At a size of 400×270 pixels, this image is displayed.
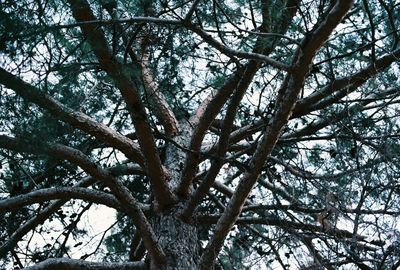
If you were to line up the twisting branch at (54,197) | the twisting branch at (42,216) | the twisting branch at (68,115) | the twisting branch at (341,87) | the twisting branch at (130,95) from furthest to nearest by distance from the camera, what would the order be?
the twisting branch at (42,216), the twisting branch at (54,197), the twisting branch at (341,87), the twisting branch at (130,95), the twisting branch at (68,115)

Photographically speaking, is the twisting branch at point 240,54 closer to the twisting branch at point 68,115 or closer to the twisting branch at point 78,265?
the twisting branch at point 68,115

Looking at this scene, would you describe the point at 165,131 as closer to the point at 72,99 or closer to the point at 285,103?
the point at 72,99

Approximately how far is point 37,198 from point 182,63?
1.33 m

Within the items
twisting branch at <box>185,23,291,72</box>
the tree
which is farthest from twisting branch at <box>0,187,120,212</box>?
twisting branch at <box>185,23,291,72</box>

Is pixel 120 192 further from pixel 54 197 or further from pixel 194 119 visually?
pixel 194 119

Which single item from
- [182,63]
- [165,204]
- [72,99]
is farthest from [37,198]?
[182,63]

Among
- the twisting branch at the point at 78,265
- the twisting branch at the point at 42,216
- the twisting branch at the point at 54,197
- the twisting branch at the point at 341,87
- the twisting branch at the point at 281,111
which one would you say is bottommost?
the twisting branch at the point at 281,111

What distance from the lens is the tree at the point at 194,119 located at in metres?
2.84

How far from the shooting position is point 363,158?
4160mm

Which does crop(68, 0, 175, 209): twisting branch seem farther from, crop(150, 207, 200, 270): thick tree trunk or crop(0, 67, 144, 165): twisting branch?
crop(0, 67, 144, 165): twisting branch

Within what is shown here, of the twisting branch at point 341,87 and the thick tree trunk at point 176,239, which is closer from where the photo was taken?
the twisting branch at point 341,87

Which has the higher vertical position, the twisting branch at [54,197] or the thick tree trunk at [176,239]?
the twisting branch at [54,197]

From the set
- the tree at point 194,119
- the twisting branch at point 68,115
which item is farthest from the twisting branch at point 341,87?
the twisting branch at point 68,115

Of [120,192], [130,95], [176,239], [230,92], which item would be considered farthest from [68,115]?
[176,239]
